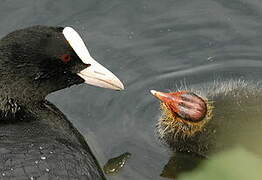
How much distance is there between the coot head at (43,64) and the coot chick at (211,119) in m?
0.41

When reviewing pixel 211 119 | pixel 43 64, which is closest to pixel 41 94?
pixel 43 64

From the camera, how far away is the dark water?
6.23 metres

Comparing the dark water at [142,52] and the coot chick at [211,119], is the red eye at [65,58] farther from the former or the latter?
the dark water at [142,52]

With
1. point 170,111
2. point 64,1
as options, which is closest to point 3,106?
point 170,111

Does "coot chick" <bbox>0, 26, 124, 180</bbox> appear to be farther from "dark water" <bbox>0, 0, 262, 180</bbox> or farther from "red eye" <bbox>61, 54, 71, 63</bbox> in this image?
"dark water" <bbox>0, 0, 262, 180</bbox>

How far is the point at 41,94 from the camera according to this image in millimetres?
5711

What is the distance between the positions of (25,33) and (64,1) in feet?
6.01

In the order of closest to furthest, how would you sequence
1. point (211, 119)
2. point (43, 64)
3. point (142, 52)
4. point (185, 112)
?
point (43, 64) < point (185, 112) < point (211, 119) < point (142, 52)

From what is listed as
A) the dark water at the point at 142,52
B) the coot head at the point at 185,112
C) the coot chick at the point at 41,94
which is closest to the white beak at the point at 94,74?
the coot chick at the point at 41,94

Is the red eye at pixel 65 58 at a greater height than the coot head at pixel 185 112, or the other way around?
the red eye at pixel 65 58

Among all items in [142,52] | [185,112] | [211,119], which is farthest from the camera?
[142,52]

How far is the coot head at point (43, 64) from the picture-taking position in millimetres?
5457

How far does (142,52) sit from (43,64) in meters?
1.43

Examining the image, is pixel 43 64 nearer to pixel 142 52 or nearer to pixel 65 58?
pixel 65 58
